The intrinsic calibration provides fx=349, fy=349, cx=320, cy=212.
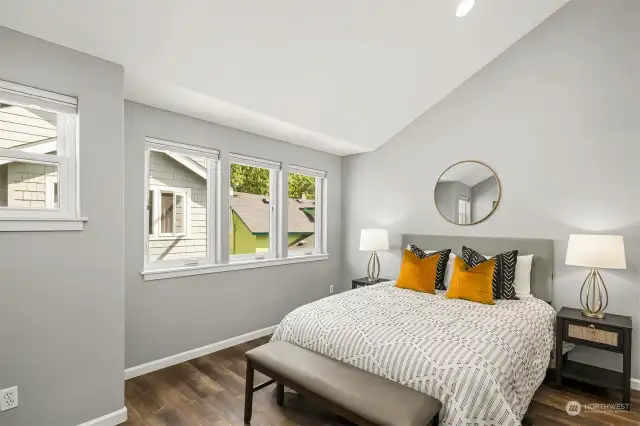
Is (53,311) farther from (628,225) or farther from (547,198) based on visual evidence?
(628,225)

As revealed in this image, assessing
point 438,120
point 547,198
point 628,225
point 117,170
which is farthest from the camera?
point 438,120

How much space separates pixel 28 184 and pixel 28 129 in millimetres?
329

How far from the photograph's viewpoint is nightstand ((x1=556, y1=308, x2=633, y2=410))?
2.61 meters

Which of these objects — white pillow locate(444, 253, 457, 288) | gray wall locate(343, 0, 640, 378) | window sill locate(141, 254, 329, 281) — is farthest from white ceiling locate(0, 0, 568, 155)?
white pillow locate(444, 253, 457, 288)

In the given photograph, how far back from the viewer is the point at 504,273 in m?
3.21

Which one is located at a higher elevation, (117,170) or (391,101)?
(391,101)

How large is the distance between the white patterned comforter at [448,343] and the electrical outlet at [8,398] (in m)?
1.58

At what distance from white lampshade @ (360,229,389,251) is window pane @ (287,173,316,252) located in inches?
34.1

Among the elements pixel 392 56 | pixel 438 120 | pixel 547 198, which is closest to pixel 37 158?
pixel 392 56

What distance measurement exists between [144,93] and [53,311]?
1674mm

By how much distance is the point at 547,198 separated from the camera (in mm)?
3355

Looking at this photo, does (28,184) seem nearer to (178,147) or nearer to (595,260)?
(178,147)

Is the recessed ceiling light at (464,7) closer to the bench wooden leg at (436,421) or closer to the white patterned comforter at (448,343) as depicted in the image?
the white patterned comforter at (448,343)

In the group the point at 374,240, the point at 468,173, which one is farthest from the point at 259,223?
the point at 468,173
